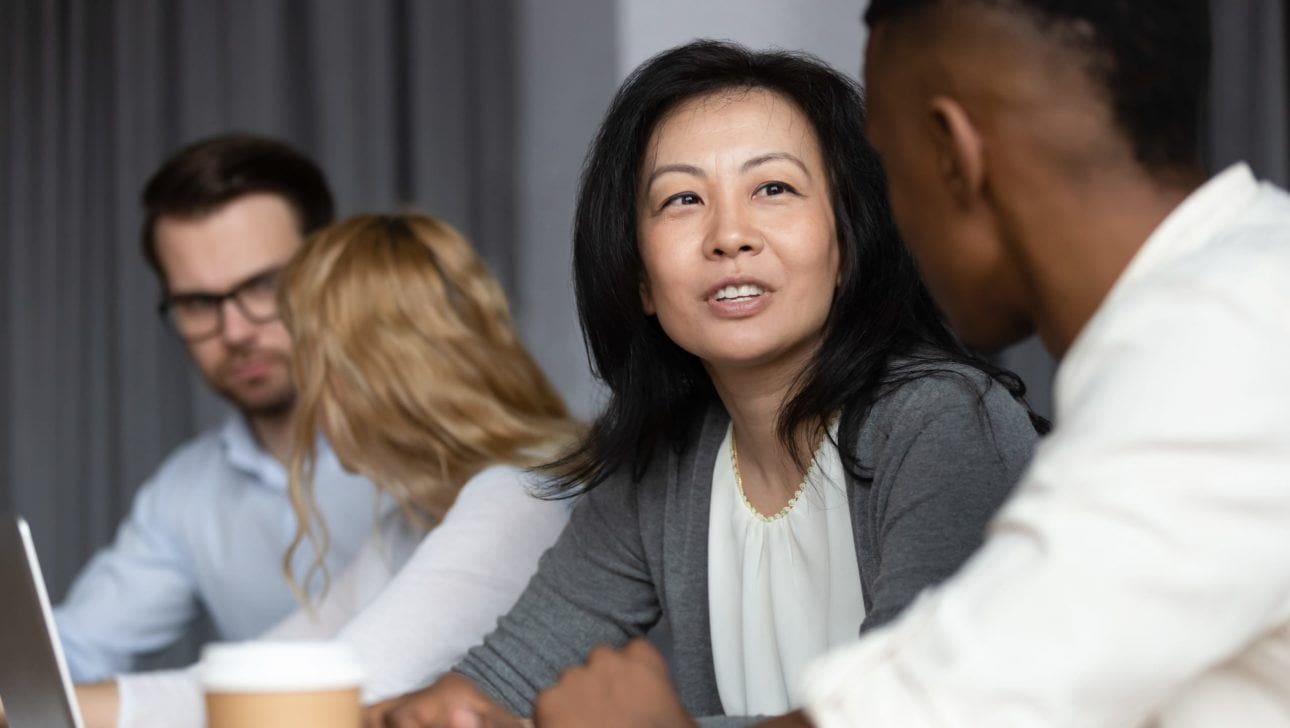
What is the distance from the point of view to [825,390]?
4.21 feet

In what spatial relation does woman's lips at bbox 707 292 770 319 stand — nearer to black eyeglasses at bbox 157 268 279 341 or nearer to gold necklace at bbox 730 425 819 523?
gold necklace at bbox 730 425 819 523

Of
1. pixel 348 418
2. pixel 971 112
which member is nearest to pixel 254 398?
pixel 348 418

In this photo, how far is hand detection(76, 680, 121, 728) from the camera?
1.60m

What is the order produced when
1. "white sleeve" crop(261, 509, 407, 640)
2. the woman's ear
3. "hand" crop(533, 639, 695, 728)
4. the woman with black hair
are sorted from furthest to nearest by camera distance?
"white sleeve" crop(261, 509, 407, 640)
the woman's ear
the woman with black hair
"hand" crop(533, 639, 695, 728)

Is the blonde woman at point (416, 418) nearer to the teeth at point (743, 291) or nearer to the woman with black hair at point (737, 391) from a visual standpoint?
the woman with black hair at point (737, 391)

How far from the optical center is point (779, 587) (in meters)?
1.34

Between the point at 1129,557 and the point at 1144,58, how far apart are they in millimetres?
258

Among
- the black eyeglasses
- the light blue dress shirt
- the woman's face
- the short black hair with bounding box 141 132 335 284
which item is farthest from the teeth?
the short black hair with bounding box 141 132 335 284

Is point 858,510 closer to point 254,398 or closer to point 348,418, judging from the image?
point 348,418

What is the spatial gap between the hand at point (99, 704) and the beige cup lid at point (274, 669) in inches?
38.1

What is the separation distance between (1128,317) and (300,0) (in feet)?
8.96

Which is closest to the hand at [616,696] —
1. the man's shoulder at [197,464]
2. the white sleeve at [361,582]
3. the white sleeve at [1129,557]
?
the white sleeve at [1129,557]

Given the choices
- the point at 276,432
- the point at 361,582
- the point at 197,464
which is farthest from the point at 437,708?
the point at 197,464

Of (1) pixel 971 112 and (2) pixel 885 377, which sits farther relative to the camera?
(2) pixel 885 377
